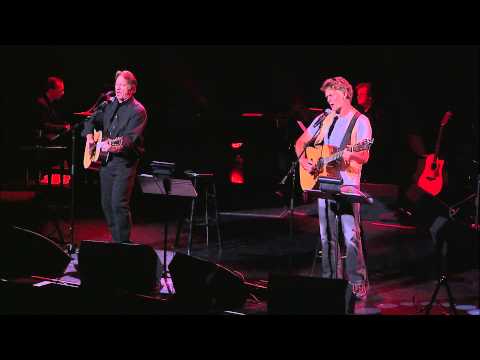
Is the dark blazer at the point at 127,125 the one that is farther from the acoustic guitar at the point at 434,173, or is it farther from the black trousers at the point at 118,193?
the acoustic guitar at the point at 434,173

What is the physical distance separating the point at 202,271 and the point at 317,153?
72.6 inches

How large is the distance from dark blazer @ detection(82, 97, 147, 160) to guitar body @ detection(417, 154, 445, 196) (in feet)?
16.8

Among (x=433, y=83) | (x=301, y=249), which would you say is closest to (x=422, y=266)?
(x=301, y=249)

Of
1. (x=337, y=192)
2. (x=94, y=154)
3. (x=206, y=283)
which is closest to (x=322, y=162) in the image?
(x=337, y=192)

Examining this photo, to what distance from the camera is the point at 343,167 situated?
5.92 metres

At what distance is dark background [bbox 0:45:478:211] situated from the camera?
1067 cm

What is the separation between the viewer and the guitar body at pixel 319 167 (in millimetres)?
5965

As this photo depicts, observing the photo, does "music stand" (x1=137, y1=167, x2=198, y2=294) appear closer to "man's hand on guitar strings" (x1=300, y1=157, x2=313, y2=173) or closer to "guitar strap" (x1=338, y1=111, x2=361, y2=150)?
"man's hand on guitar strings" (x1=300, y1=157, x2=313, y2=173)

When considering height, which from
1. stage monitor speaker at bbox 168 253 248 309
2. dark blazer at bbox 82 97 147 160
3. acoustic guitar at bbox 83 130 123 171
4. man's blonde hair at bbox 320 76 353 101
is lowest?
stage monitor speaker at bbox 168 253 248 309

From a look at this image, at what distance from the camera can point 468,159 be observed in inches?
420

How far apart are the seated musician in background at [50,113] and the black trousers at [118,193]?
2921 mm

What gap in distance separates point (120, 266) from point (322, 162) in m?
2.12

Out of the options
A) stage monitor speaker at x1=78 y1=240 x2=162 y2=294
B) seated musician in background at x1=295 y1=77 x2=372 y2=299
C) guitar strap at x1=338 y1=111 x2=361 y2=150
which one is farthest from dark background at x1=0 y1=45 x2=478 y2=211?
stage monitor speaker at x1=78 y1=240 x2=162 y2=294

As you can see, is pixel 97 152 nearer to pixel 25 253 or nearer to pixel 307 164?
pixel 25 253
